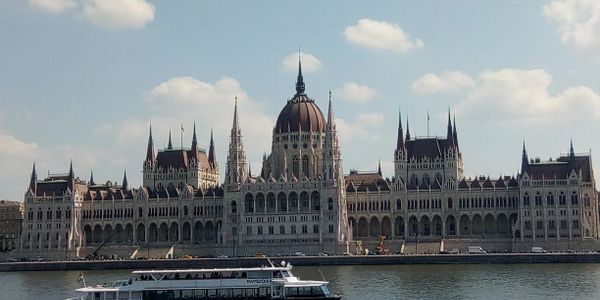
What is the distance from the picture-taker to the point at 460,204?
149 metres

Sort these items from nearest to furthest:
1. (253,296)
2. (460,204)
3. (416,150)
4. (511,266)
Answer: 1. (253,296)
2. (511,266)
3. (460,204)
4. (416,150)

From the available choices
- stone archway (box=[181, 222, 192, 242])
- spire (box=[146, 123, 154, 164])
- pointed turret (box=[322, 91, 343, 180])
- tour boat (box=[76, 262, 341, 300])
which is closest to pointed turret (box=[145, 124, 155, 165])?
spire (box=[146, 123, 154, 164])

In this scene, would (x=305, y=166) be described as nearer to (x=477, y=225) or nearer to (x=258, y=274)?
(x=477, y=225)

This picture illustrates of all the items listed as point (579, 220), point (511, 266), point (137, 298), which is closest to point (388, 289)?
point (137, 298)

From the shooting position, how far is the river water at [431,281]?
272 ft

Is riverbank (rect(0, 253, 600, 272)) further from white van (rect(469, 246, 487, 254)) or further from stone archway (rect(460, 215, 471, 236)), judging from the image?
stone archway (rect(460, 215, 471, 236))

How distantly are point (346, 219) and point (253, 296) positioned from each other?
78714 millimetres

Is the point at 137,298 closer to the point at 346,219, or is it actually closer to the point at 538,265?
the point at 538,265

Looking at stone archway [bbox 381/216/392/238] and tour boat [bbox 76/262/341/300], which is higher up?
stone archway [bbox 381/216/392/238]

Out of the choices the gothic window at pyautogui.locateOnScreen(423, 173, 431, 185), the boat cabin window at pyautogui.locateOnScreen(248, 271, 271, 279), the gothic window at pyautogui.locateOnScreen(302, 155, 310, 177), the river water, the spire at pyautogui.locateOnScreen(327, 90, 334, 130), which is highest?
the spire at pyautogui.locateOnScreen(327, 90, 334, 130)

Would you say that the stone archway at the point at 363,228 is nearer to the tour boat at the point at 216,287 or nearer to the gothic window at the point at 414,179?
the gothic window at the point at 414,179

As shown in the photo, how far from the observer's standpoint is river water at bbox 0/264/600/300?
83.0 m

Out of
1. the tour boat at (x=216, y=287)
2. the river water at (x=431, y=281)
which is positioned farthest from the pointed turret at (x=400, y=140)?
the tour boat at (x=216, y=287)

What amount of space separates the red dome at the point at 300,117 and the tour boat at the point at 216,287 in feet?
308
